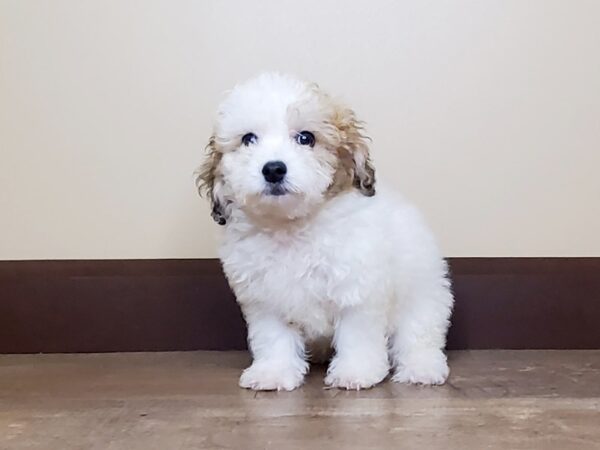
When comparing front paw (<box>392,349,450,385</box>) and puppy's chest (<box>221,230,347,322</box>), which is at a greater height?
puppy's chest (<box>221,230,347,322</box>)

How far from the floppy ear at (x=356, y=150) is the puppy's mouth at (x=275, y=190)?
0.59 feet

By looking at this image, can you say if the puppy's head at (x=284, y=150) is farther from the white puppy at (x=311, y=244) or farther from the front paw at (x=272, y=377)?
the front paw at (x=272, y=377)

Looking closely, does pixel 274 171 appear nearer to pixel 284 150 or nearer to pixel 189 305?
pixel 284 150

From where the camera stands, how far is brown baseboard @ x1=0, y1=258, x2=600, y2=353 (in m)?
2.20

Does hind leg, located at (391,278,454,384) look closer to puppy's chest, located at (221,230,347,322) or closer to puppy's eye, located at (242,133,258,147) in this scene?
puppy's chest, located at (221,230,347,322)

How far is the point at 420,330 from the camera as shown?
195cm

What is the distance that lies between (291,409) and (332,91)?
84cm

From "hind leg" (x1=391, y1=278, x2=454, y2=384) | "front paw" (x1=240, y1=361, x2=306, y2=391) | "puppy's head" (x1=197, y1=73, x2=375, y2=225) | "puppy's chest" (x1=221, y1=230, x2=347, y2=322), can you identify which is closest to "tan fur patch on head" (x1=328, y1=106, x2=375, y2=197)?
"puppy's head" (x1=197, y1=73, x2=375, y2=225)

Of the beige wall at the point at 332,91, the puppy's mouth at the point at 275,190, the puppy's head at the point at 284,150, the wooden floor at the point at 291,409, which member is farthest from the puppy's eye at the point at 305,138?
the wooden floor at the point at 291,409

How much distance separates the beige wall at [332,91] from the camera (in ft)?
7.12

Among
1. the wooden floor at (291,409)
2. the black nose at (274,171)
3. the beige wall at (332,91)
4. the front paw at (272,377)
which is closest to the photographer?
the wooden floor at (291,409)

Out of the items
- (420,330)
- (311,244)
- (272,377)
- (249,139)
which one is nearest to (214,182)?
(249,139)

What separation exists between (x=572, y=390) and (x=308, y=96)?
0.78 meters

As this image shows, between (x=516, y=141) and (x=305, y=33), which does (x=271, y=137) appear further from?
(x=516, y=141)
